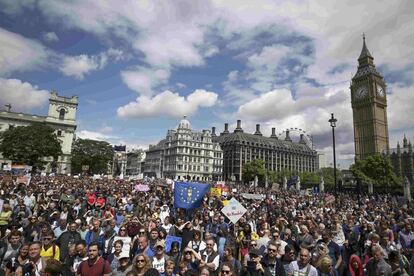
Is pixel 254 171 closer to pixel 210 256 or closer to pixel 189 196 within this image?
pixel 189 196

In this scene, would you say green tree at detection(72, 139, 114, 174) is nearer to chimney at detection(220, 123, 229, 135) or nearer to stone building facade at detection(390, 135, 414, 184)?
chimney at detection(220, 123, 229, 135)

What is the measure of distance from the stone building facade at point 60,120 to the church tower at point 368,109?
329ft

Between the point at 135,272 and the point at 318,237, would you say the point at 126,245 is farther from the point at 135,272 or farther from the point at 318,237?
the point at 318,237

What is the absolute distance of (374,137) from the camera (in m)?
111

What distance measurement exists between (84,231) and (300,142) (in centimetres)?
15443

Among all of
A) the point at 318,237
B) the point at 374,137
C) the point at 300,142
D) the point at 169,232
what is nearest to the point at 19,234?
the point at 169,232

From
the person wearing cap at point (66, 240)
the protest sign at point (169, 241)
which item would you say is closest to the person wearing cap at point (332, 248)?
the protest sign at point (169, 241)

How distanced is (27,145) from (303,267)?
65.5 metres

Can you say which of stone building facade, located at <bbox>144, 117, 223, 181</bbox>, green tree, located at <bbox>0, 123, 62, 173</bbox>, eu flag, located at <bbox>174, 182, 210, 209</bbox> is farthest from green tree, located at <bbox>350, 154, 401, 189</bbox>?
green tree, located at <bbox>0, 123, 62, 173</bbox>

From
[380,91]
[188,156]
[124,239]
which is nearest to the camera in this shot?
[124,239]

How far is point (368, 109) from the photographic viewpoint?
370ft

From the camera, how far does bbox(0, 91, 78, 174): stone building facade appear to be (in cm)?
7731

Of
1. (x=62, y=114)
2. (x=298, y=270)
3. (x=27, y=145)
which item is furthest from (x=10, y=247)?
(x=62, y=114)

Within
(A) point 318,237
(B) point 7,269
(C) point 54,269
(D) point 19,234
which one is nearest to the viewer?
(C) point 54,269
